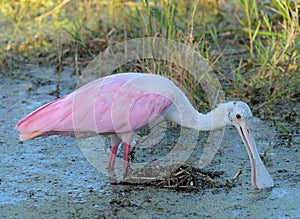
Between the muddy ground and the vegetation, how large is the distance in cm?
44

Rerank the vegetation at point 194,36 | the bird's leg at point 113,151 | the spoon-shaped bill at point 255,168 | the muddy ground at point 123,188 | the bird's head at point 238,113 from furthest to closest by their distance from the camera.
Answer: the vegetation at point 194,36
the bird's leg at point 113,151
the bird's head at point 238,113
the spoon-shaped bill at point 255,168
the muddy ground at point 123,188

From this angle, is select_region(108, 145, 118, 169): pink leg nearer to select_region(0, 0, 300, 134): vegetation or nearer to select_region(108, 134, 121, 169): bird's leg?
select_region(108, 134, 121, 169): bird's leg

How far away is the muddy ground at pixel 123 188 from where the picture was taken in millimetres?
3715

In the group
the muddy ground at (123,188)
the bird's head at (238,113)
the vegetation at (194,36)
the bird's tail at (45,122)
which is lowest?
the muddy ground at (123,188)

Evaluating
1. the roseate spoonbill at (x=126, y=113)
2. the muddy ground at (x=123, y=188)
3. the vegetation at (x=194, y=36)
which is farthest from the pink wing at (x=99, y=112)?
the vegetation at (x=194, y=36)

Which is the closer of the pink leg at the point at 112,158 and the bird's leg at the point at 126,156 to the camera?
the bird's leg at the point at 126,156

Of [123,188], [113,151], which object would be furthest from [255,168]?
[113,151]

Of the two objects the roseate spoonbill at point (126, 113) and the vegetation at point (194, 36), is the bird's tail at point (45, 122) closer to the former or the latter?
the roseate spoonbill at point (126, 113)

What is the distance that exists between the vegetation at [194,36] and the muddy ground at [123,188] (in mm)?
443

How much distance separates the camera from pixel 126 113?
13.5ft

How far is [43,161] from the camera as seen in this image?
176 inches

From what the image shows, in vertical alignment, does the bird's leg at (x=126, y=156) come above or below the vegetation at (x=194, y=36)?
below

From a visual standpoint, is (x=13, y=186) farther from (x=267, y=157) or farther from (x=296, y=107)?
(x=296, y=107)

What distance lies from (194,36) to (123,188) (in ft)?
6.99
